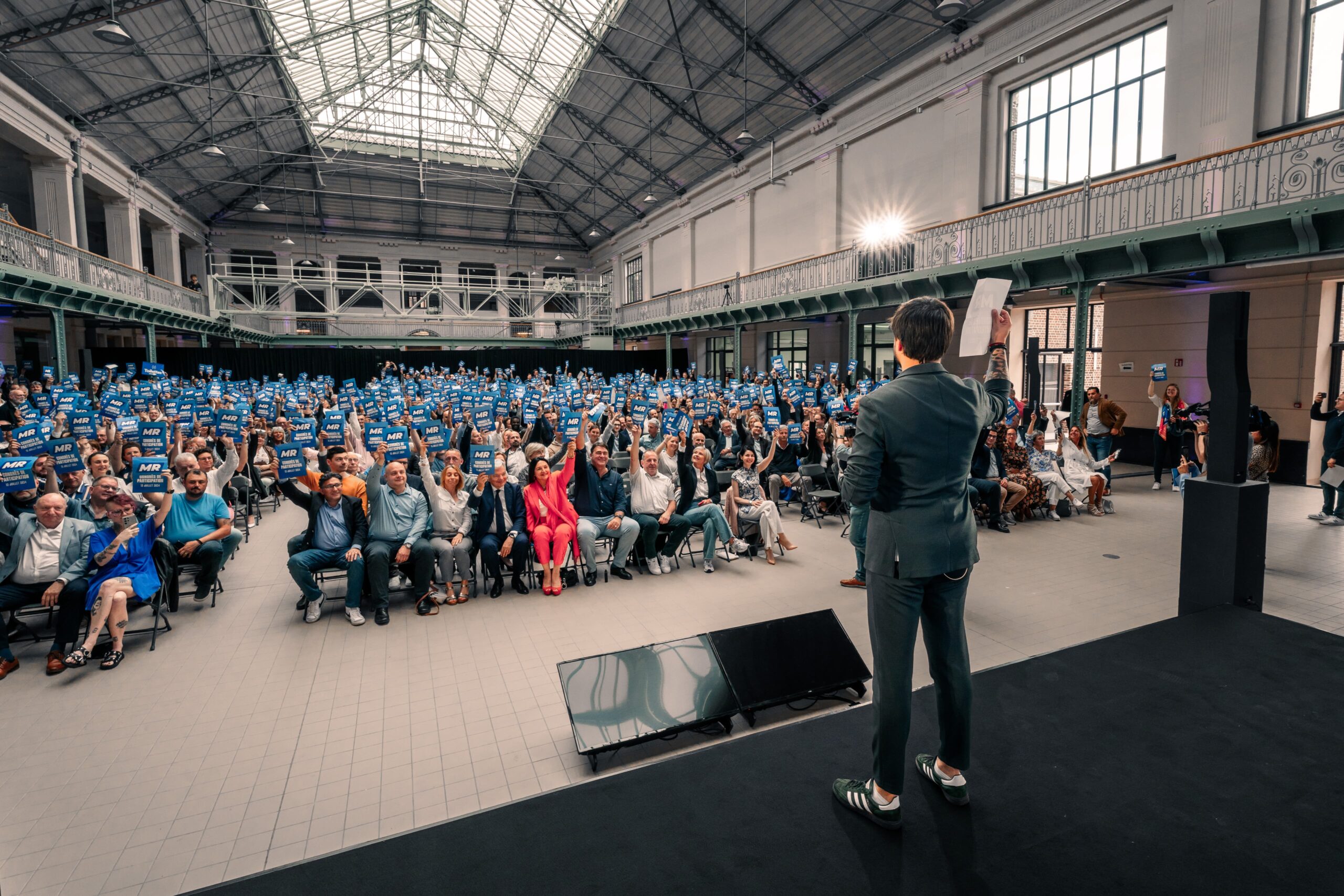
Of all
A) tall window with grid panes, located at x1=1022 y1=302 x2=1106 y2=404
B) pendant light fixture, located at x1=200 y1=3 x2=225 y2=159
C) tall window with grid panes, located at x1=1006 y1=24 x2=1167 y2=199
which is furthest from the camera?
pendant light fixture, located at x1=200 y1=3 x2=225 y2=159

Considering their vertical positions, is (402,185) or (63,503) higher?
(402,185)

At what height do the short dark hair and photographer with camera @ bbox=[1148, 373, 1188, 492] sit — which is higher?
the short dark hair

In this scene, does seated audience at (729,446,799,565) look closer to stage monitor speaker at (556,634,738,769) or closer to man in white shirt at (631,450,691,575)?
man in white shirt at (631,450,691,575)

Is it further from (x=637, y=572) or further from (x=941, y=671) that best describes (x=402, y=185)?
(x=941, y=671)

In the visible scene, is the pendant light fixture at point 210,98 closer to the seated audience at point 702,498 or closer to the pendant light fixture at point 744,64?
the pendant light fixture at point 744,64

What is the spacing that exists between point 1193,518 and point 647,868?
417cm

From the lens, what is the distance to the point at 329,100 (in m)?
28.0

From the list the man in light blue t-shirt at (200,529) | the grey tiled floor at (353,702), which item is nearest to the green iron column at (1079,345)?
the grey tiled floor at (353,702)

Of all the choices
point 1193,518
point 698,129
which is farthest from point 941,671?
point 698,129

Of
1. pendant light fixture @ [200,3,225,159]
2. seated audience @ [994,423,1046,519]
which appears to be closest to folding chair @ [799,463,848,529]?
seated audience @ [994,423,1046,519]

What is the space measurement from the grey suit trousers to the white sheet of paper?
35.2 inches

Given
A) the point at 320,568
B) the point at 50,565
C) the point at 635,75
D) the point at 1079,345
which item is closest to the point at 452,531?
the point at 320,568

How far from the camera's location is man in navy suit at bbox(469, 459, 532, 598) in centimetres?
634

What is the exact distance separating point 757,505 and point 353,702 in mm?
4562
